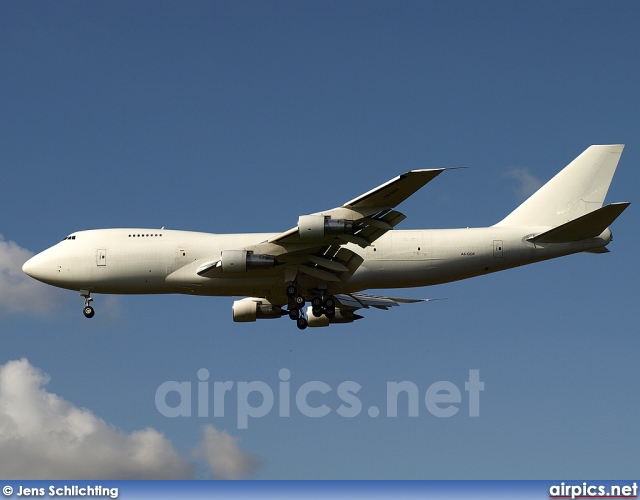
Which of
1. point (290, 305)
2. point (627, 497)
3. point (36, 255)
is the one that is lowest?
point (627, 497)

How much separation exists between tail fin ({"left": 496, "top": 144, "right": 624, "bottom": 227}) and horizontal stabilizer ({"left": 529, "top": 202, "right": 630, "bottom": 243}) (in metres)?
2.91

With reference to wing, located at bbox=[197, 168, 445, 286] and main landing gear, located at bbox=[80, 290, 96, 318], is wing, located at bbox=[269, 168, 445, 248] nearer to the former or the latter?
wing, located at bbox=[197, 168, 445, 286]

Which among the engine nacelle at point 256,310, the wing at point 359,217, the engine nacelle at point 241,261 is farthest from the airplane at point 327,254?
the engine nacelle at point 256,310

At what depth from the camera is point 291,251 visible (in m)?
44.6

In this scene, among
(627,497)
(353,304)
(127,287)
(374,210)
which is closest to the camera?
(627,497)

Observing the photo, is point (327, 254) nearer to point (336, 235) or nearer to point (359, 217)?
point (336, 235)

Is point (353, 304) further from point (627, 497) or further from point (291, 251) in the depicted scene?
point (627, 497)

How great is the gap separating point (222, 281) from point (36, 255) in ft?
31.5

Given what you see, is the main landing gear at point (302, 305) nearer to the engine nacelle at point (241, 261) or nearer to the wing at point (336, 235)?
the wing at point (336, 235)

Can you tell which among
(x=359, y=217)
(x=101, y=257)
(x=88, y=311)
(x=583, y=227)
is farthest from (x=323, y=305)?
(x=583, y=227)

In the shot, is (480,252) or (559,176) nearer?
(480,252)

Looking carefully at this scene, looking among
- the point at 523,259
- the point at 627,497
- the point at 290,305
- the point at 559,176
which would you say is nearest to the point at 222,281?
the point at 290,305

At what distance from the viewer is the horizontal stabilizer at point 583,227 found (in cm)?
4406

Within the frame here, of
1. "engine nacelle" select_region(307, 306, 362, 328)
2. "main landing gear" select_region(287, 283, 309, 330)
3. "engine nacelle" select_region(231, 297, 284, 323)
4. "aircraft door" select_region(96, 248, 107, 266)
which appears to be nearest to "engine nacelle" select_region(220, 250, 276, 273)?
"main landing gear" select_region(287, 283, 309, 330)
